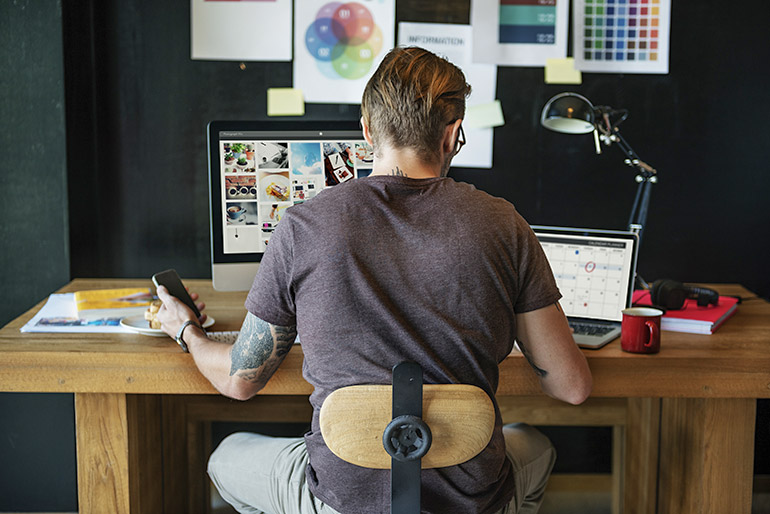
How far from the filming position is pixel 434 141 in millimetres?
1159

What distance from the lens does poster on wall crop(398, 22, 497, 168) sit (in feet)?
7.54

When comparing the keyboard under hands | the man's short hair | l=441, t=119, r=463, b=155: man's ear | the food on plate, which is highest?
the man's short hair

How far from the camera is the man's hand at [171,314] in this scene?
150cm

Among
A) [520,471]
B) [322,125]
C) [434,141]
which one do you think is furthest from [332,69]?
[520,471]

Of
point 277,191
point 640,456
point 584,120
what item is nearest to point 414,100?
point 277,191

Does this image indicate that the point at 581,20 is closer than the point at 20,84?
No

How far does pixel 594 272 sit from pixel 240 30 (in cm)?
134

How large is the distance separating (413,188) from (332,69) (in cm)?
128

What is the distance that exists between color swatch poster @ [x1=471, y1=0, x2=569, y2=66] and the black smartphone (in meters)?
1.24

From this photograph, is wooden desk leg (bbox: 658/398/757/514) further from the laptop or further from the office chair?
the office chair

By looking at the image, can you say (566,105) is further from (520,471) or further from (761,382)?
(520,471)

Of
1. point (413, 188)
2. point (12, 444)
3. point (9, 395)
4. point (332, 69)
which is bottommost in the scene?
point (12, 444)

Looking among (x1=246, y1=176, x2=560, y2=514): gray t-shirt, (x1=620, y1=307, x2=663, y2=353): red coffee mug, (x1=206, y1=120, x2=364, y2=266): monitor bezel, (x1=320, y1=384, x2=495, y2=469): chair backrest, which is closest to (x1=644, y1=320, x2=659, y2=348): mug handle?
(x1=620, y1=307, x2=663, y2=353): red coffee mug

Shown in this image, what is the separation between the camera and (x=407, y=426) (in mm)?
1057
